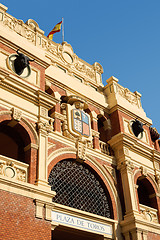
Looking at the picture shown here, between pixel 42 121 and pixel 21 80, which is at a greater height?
pixel 21 80

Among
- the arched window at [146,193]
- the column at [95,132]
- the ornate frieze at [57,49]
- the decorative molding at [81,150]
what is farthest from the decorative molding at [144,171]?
the ornate frieze at [57,49]

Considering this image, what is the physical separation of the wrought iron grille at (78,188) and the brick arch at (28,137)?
57.0 inches

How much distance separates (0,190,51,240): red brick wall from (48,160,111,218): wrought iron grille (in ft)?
7.22

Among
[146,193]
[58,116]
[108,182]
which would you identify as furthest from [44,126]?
[146,193]

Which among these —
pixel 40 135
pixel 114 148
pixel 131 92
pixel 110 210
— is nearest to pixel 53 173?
pixel 40 135

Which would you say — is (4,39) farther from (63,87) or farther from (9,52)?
(63,87)

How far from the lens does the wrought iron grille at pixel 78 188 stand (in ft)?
49.3

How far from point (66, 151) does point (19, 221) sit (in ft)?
15.9

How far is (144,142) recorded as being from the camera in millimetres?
20812

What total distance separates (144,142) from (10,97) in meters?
9.64

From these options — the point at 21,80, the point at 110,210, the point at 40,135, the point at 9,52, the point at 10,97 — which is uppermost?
the point at 9,52

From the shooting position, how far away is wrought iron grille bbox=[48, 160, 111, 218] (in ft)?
49.3

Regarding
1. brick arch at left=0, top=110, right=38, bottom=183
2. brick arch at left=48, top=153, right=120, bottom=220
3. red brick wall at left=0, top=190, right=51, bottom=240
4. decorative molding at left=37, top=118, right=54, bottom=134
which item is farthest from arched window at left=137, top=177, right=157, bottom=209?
red brick wall at left=0, top=190, right=51, bottom=240

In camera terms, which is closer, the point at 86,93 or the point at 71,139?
the point at 71,139
